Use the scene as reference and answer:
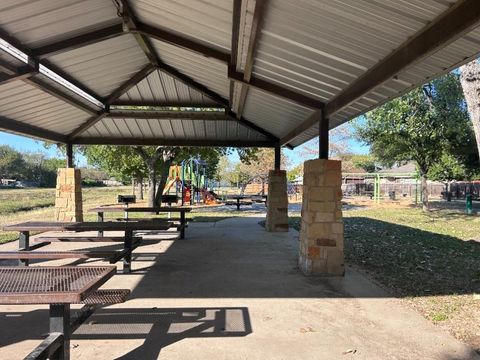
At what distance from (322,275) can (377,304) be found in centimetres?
151

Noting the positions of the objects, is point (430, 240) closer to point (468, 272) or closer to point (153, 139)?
point (468, 272)

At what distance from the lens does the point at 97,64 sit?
7379 millimetres

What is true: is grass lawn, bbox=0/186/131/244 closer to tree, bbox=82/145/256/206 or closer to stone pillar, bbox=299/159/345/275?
tree, bbox=82/145/256/206

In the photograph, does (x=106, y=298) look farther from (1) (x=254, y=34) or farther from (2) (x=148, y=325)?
(1) (x=254, y=34)

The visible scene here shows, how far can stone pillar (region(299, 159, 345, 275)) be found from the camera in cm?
659

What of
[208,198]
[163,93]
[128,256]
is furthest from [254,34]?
[208,198]

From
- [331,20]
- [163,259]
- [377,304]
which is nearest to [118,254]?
[163,259]

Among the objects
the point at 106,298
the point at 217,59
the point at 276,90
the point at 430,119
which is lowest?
the point at 106,298

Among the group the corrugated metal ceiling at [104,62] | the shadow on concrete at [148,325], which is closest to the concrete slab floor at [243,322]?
the shadow on concrete at [148,325]

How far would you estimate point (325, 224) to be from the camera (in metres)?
6.61

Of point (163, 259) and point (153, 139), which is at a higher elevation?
point (153, 139)

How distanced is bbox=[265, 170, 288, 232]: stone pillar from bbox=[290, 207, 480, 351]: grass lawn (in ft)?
6.35

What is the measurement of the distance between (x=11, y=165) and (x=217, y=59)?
99020mm

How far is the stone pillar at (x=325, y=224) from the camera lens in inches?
260
